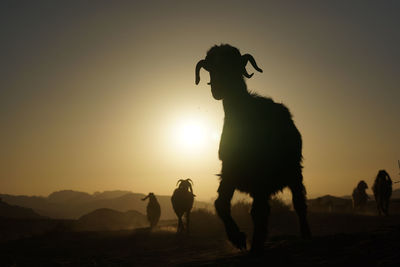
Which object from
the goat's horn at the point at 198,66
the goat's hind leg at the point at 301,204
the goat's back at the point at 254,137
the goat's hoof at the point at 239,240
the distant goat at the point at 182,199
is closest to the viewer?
the goat's hoof at the point at 239,240

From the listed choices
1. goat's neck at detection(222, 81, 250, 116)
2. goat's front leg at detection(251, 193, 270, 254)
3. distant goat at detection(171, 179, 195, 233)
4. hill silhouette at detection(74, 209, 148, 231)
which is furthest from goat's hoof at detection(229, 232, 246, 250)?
hill silhouette at detection(74, 209, 148, 231)

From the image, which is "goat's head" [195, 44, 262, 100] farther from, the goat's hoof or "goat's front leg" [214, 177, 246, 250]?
the goat's hoof

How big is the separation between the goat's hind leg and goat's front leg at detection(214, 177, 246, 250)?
70.7 inches

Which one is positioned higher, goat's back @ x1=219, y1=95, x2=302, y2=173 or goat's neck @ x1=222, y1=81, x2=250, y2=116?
goat's neck @ x1=222, y1=81, x2=250, y2=116

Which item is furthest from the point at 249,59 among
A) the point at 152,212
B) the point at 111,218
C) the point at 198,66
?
the point at 111,218

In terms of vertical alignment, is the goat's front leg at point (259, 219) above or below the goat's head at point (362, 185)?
below

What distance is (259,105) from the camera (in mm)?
5980

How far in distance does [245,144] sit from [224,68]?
118cm

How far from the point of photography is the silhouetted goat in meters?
5.32

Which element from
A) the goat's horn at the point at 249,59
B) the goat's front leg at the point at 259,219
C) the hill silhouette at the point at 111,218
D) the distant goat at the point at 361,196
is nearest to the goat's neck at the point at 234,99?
the goat's horn at the point at 249,59

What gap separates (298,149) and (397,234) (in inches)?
97.8

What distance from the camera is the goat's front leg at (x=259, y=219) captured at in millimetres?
5090

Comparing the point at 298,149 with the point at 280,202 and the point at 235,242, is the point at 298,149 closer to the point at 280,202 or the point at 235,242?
the point at 235,242

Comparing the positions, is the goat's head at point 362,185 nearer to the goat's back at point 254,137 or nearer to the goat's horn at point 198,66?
the goat's back at point 254,137
